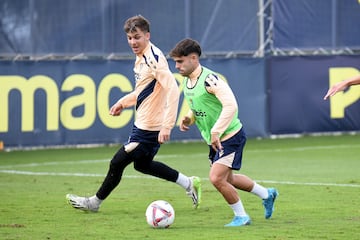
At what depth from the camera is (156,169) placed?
12422 millimetres

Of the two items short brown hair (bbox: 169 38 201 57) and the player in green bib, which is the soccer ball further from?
short brown hair (bbox: 169 38 201 57)

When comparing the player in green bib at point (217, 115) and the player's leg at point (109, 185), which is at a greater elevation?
the player in green bib at point (217, 115)

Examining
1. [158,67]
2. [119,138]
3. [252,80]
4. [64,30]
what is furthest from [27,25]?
[158,67]

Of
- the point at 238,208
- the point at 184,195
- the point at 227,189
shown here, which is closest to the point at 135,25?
the point at 227,189

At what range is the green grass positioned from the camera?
10.4 metres

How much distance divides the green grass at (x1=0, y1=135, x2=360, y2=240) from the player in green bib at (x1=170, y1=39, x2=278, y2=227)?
1.33 feet

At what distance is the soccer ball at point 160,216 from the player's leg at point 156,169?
4.55 feet

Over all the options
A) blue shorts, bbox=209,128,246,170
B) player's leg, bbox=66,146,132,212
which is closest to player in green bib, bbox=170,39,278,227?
blue shorts, bbox=209,128,246,170

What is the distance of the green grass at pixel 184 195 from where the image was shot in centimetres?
1045

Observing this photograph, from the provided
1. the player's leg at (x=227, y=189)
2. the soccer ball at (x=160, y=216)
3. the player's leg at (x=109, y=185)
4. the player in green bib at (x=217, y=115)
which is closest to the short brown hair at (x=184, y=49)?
the player in green bib at (x=217, y=115)

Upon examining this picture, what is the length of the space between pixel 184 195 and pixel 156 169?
1672 mm

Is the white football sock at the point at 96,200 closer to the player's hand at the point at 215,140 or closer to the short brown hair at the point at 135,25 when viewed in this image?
the short brown hair at the point at 135,25

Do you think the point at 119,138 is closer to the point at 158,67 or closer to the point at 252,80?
the point at 252,80

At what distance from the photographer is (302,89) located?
24.2m
